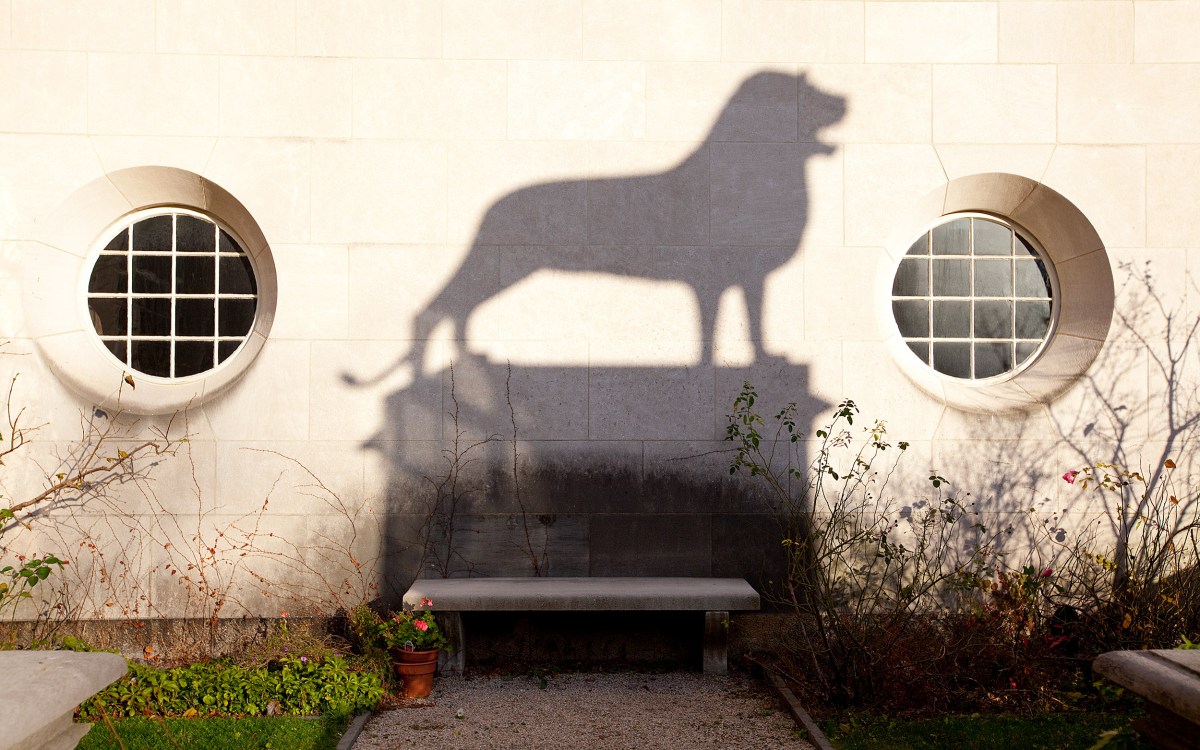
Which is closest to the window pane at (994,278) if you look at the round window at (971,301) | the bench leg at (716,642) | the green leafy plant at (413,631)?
the round window at (971,301)

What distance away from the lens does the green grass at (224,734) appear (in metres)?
4.50

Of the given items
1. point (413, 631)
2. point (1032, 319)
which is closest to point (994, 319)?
point (1032, 319)

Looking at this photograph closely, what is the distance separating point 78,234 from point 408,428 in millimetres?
2891

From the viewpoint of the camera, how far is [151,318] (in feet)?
21.0

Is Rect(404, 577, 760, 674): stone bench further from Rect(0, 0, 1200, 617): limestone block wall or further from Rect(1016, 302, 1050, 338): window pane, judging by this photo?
Rect(1016, 302, 1050, 338): window pane

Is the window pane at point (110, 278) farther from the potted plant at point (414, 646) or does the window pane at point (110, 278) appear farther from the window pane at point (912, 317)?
the window pane at point (912, 317)

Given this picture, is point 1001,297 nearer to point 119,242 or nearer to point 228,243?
point 228,243

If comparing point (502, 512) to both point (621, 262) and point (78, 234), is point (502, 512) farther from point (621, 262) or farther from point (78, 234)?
point (78, 234)

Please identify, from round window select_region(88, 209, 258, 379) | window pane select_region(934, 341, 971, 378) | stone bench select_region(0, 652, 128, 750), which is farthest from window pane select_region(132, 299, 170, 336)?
window pane select_region(934, 341, 971, 378)

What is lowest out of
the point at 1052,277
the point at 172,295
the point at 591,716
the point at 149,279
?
the point at 591,716

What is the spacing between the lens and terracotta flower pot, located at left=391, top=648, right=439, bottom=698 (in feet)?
17.7

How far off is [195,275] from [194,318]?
330 millimetres

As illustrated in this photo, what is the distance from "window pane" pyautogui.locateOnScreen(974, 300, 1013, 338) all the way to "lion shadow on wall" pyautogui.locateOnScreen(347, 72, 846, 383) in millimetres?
1637

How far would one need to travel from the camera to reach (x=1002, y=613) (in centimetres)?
557
